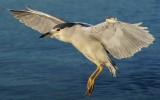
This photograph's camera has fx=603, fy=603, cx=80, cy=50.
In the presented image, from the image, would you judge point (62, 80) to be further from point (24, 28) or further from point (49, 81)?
point (24, 28)

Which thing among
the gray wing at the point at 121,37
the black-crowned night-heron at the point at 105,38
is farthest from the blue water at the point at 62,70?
the gray wing at the point at 121,37

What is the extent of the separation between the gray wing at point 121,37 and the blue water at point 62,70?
15.0ft

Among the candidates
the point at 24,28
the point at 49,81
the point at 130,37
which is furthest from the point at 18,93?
the point at 130,37

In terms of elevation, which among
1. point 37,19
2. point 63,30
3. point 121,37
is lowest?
point 121,37

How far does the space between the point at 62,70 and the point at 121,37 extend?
5814mm

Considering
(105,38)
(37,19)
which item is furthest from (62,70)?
(105,38)

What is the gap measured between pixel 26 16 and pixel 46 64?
15.3 feet

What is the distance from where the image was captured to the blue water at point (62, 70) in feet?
44.5

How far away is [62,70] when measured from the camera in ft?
46.9

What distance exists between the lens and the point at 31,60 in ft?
48.7

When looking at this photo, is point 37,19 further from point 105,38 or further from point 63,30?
point 105,38

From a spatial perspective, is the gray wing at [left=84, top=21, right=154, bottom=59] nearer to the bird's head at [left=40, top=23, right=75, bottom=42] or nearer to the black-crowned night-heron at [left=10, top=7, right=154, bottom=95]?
the black-crowned night-heron at [left=10, top=7, right=154, bottom=95]

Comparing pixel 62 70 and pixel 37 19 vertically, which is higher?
pixel 37 19

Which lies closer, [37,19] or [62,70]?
[37,19]
